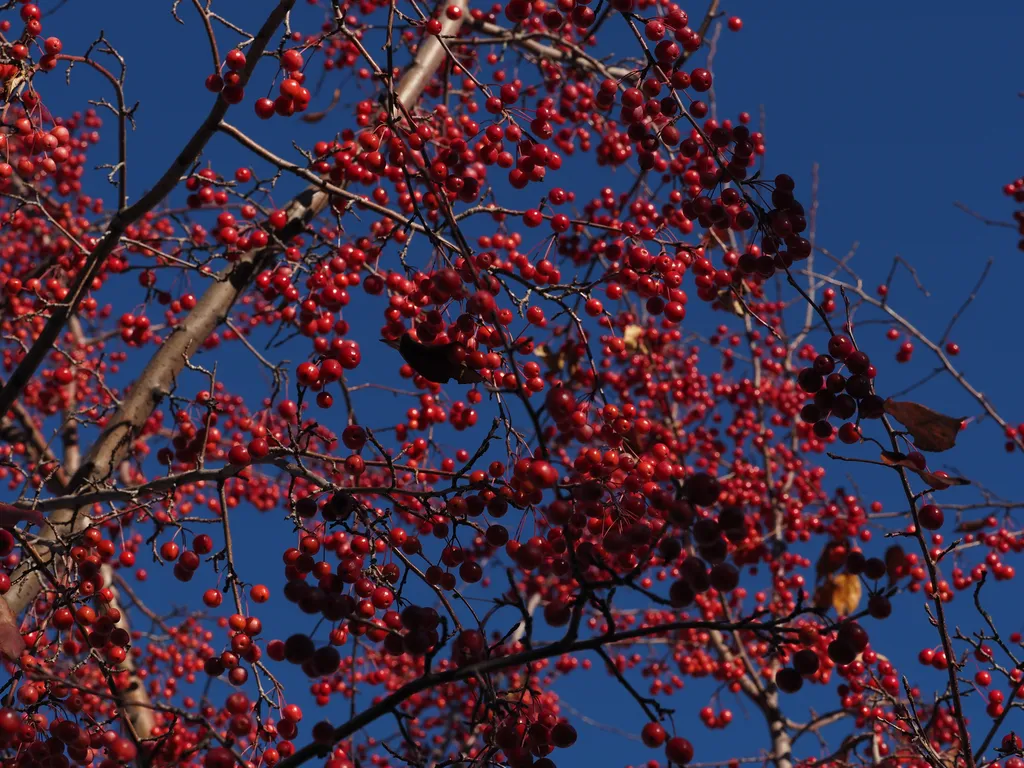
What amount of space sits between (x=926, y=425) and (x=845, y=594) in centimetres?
468

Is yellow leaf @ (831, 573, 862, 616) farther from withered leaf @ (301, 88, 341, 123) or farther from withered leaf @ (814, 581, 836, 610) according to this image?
withered leaf @ (301, 88, 341, 123)

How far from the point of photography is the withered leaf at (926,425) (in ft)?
7.50

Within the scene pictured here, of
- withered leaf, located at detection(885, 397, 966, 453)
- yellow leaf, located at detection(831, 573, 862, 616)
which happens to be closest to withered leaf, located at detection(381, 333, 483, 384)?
withered leaf, located at detection(885, 397, 966, 453)

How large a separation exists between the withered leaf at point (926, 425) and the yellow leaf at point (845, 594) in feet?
14.7

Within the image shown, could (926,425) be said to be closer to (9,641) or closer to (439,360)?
(439,360)

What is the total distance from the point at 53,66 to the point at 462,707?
19.8 feet

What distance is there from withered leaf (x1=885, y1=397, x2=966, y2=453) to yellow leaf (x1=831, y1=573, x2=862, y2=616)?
4.48 m

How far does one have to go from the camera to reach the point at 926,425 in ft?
7.66

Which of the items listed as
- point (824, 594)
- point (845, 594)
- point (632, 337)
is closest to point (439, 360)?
point (824, 594)

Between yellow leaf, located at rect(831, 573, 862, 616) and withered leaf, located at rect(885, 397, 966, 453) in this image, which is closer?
withered leaf, located at rect(885, 397, 966, 453)

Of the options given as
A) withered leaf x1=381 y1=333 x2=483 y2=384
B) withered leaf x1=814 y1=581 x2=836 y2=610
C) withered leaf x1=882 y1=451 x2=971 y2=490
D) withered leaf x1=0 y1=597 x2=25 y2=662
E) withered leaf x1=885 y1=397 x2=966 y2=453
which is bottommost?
withered leaf x1=0 y1=597 x2=25 y2=662

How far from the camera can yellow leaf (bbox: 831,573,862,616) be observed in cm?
653

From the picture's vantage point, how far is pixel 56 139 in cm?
369

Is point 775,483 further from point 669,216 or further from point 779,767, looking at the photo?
point 669,216
